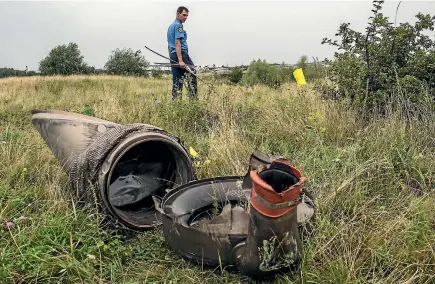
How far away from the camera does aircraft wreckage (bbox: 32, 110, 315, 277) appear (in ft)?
6.66

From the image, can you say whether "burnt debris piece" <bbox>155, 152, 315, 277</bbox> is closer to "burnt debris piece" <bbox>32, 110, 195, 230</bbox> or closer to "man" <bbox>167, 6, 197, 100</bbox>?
"burnt debris piece" <bbox>32, 110, 195, 230</bbox>

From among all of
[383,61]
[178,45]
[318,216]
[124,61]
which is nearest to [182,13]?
[178,45]

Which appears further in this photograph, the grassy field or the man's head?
the man's head

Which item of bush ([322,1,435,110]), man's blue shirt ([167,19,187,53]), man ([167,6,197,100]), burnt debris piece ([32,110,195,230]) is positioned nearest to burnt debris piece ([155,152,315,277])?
burnt debris piece ([32,110,195,230])

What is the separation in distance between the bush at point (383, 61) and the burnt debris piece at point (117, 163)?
236cm

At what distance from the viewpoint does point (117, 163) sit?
312 centimetres

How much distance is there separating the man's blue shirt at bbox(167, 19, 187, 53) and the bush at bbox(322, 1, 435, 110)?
9.89 feet

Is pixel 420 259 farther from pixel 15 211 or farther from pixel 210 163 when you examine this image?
pixel 15 211

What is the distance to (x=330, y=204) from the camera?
279cm

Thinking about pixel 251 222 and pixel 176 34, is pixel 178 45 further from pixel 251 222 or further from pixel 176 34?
pixel 251 222

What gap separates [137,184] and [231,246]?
1519mm

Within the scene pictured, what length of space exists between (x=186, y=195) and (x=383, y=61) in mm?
3228

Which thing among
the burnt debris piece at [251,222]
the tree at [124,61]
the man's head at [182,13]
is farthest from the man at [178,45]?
the tree at [124,61]

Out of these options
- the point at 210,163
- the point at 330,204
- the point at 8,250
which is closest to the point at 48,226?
the point at 8,250
